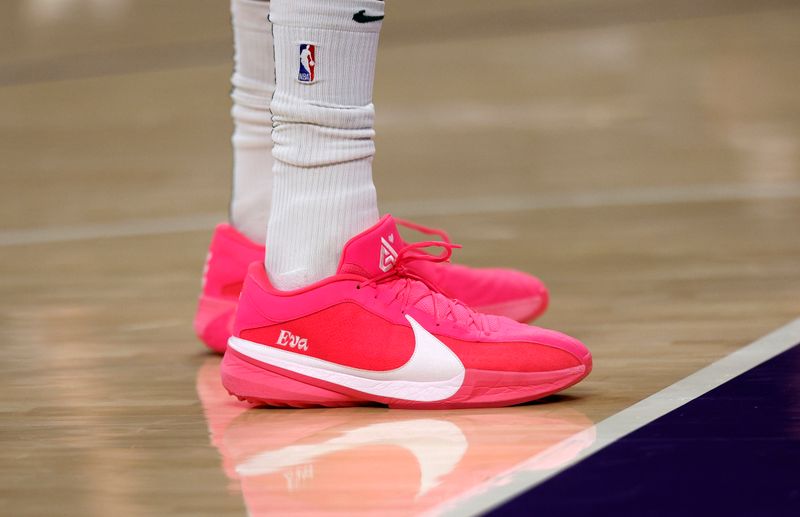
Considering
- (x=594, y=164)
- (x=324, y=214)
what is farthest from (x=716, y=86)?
(x=324, y=214)

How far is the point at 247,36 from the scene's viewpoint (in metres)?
1.45

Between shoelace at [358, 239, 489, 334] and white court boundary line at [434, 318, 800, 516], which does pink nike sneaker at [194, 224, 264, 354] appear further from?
white court boundary line at [434, 318, 800, 516]

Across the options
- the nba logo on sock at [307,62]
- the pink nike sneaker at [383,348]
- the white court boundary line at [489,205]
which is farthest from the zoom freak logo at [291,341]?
the white court boundary line at [489,205]

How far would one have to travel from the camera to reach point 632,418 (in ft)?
3.22

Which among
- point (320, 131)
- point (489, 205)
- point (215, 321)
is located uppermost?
point (320, 131)

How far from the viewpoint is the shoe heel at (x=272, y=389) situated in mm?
1095

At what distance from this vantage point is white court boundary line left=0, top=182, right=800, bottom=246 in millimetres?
2549

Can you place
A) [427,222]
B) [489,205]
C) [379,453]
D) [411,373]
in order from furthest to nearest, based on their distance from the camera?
1. [489,205]
2. [427,222]
3. [411,373]
4. [379,453]

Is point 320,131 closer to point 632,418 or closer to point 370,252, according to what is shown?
point 370,252

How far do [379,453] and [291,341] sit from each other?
0.65ft

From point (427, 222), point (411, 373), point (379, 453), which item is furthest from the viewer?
point (427, 222)

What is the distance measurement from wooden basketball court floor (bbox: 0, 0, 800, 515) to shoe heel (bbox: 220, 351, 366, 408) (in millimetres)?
15

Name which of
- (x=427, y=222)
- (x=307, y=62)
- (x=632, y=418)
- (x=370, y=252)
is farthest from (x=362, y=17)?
(x=427, y=222)

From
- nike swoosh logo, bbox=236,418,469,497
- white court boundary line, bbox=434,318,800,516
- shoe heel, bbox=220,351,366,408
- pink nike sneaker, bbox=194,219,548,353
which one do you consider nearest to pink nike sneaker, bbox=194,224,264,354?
pink nike sneaker, bbox=194,219,548,353
